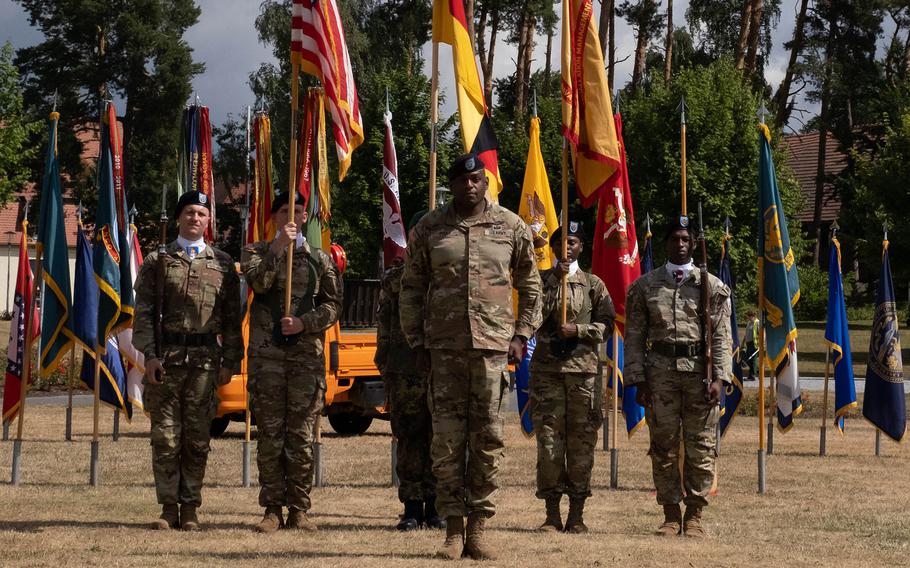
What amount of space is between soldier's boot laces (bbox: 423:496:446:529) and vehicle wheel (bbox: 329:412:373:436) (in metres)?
8.61

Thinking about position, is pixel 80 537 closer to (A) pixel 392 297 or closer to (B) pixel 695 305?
(A) pixel 392 297

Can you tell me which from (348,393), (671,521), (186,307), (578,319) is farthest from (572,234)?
(348,393)

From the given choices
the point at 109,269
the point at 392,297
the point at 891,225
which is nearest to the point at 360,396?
the point at 109,269

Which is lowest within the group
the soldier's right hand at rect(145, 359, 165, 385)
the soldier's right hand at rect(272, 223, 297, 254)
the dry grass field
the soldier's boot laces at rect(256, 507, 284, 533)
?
the dry grass field

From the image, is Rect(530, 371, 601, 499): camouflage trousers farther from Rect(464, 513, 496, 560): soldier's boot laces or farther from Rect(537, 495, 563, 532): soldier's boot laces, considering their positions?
Rect(464, 513, 496, 560): soldier's boot laces

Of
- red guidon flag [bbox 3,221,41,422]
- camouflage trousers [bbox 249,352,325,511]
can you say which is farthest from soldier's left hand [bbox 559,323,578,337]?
red guidon flag [bbox 3,221,41,422]

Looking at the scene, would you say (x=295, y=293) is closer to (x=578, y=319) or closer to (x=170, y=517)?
(x=170, y=517)

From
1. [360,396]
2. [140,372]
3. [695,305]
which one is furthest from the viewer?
[360,396]

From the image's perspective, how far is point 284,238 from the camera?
8844 millimetres

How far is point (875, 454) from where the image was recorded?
15.9 meters

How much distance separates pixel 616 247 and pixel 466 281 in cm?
461

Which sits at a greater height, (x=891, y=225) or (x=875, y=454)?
(x=891, y=225)

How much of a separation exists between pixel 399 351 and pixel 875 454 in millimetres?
8806

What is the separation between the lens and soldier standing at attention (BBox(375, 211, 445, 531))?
29.5 ft
